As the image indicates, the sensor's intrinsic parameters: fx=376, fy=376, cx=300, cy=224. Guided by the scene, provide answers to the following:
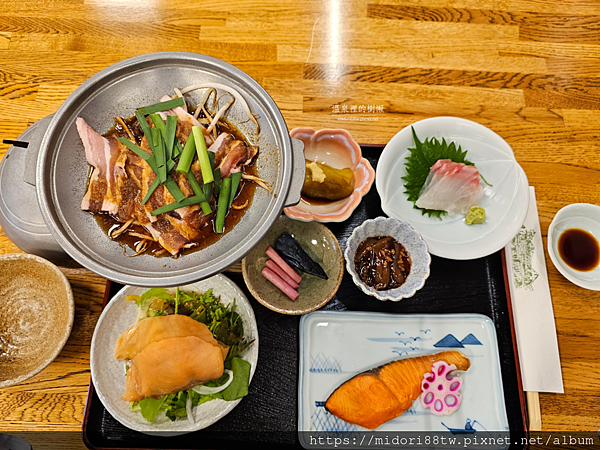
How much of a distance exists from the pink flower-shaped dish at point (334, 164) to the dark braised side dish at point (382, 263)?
24 centimetres

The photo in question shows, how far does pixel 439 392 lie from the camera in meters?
2.07

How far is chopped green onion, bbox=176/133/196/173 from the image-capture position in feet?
5.20

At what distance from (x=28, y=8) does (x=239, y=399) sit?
3245 mm

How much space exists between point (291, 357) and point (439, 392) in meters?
0.84

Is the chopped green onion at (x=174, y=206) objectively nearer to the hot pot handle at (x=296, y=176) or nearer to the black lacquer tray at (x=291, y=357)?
the hot pot handle at (x=296, y=176)

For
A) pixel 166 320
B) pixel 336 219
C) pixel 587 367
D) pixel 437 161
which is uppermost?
pixel 437 161

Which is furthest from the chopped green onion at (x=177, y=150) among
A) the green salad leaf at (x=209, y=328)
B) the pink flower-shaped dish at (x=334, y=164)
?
the green salad leaf at (x=209, y=328)

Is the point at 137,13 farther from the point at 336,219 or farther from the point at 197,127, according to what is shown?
the point at 336,219

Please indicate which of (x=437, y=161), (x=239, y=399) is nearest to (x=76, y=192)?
(x=239, y=399)

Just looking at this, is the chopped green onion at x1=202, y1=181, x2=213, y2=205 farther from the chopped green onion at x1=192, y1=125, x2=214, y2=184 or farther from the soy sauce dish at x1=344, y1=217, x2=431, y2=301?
the soy sauce dish at x1=344, y1=217, x2=431, y2=301

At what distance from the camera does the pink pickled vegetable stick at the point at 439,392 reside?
2.07 meters

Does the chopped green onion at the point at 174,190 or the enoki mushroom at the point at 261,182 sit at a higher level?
the enoki mushroom at the point at 261,182

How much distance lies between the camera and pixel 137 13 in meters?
2.90

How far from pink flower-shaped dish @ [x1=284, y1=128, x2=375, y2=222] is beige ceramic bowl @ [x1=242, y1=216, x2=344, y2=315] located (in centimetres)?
11
